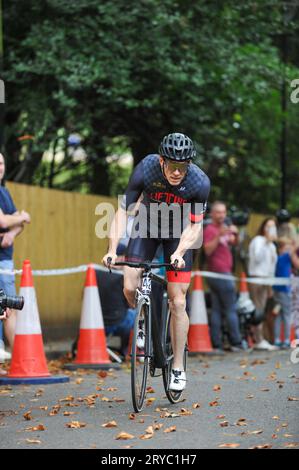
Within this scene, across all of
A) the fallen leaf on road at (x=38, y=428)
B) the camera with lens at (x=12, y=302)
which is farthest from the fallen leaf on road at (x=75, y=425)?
the camera with lens at (x=12, y=302)

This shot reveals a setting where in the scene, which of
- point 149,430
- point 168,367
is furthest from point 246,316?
point 149,430

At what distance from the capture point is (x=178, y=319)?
906 centimetres

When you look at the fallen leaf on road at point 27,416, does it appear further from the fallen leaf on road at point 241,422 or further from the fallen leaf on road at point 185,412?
the fallen leaf on road at point 241,422

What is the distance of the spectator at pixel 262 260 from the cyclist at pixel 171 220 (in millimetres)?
8021

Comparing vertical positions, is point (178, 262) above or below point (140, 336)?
above

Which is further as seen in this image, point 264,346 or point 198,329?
point 264,346

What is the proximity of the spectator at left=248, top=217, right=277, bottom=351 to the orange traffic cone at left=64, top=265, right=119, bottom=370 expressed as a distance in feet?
15.8

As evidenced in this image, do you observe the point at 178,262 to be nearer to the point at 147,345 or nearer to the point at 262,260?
the point at 147,345

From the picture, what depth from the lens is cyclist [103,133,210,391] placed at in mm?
8898

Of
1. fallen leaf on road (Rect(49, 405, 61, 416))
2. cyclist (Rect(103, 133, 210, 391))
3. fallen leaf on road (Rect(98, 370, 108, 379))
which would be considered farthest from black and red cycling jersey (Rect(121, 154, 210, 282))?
fallen leaf on road (Rect(98, 370, 108, 379))

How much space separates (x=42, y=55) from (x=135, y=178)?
291 inches

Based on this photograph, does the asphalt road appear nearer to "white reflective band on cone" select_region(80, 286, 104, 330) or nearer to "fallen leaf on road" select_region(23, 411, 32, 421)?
"fallen leaf on road" select_region(23, 411, 32, 421)

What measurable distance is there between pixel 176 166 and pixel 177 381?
165cm

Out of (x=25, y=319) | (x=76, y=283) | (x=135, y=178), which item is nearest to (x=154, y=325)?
(x=135, y=178)
